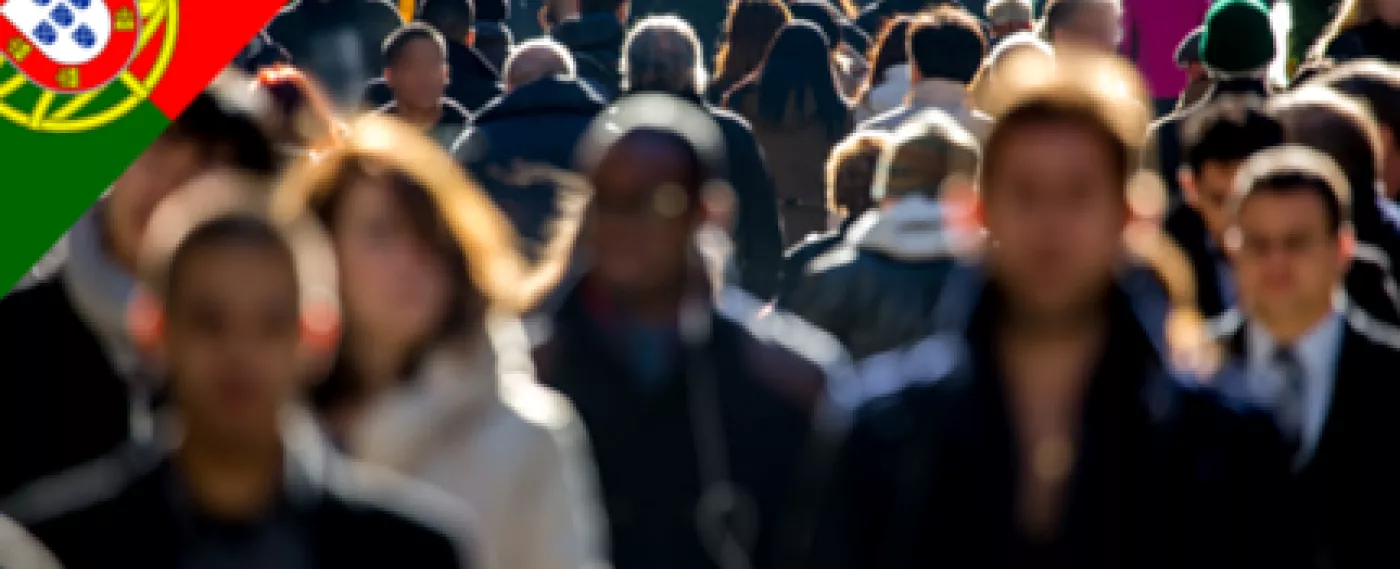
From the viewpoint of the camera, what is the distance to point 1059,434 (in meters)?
A: 3.76

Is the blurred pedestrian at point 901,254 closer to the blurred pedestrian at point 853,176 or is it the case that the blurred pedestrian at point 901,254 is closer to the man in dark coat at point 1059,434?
the blurred pedestrian at point 853,176

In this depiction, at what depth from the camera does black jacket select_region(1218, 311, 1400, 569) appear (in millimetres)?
4727

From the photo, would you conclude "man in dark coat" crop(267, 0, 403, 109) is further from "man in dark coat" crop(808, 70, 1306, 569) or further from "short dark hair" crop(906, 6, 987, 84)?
"man in dark coat" crop(808, 70, 1306, 569)

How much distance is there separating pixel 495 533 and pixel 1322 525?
1416mm

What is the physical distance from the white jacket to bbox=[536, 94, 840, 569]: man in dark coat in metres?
0.54

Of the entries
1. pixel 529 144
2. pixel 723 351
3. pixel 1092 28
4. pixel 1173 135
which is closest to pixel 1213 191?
pixel 1173 135

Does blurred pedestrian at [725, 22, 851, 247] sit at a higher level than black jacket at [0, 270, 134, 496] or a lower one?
lower

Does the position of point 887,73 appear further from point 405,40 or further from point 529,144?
point 529,144

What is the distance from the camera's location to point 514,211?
7.56 meters

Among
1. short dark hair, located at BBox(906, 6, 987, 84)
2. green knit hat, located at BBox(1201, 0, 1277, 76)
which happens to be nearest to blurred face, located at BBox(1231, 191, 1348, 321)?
green knit hat, located at BBox(1201, 0, 1277, 76)

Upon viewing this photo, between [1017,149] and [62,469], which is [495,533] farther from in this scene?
[1017,149]

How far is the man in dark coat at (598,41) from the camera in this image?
10.8 m

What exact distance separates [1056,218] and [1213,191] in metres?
2.59

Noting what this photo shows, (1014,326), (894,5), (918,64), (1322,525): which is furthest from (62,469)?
(894,5)
